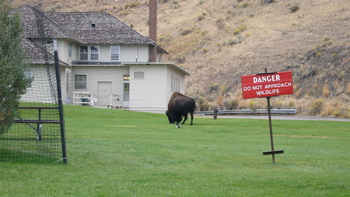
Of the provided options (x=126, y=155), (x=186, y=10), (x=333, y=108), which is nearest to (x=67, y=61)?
(x=333, y=108)

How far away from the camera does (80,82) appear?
49.7 m

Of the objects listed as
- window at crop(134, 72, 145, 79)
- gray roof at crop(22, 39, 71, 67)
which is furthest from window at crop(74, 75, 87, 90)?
gray roof at crop(22, 39, 71, 67)

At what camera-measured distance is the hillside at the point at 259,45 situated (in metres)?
57.4

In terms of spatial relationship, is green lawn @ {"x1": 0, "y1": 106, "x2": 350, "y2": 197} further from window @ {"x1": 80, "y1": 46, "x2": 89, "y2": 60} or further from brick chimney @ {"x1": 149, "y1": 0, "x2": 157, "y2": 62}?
window @ {"x1": 80, "y1": 46, "x2": 89, "y2": 60}

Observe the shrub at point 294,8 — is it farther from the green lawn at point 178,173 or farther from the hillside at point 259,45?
the green lawn at point 178,173

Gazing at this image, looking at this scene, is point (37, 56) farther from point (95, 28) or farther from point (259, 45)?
point (259, 45)

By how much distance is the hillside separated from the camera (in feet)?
188

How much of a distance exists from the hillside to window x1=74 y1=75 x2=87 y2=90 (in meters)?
14.9

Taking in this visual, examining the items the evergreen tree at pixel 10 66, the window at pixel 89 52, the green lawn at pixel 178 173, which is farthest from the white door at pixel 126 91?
the evergreen tree at pixel 10 66

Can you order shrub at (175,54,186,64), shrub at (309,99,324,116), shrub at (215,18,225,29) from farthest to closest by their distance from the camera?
shrub at (215,18,225,29) < shrub at (175,54,186,64) < shrub at (309,99,324,116)

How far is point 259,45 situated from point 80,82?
31.6m

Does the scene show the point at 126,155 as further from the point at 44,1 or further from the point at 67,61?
the point at 44,1

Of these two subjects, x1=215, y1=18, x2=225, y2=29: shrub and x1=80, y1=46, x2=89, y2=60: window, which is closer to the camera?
x1=80, y1=46, x2=89, y2=60: window

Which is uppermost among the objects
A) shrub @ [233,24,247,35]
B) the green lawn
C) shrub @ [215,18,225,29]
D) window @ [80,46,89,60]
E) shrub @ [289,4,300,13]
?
shrub @ [289,4,300,13]
